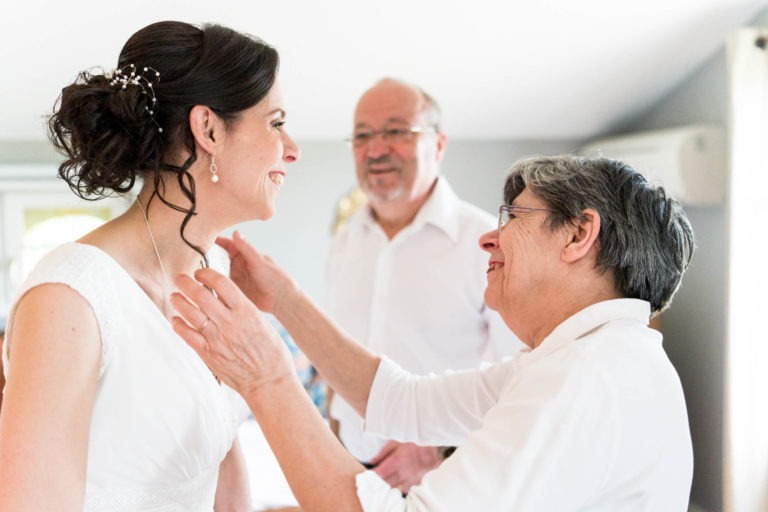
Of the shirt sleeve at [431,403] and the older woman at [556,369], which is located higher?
the older woman at [556,369]

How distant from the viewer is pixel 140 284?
135cm

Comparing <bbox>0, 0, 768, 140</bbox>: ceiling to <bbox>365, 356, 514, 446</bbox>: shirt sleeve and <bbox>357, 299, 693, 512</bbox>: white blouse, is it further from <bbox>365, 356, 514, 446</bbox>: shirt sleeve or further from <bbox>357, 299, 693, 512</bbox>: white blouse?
<bbox>357, 299, 693, 512</bbox>: white blouse

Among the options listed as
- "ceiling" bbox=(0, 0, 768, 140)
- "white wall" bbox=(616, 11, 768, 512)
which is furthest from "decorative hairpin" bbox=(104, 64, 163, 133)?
"white wall" bbox=(616, 11, 768, 512)

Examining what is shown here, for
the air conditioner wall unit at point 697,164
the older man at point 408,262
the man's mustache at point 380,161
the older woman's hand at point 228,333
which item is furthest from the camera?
the air conditioner wall unit at point 697,164

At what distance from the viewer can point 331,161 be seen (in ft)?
14.4

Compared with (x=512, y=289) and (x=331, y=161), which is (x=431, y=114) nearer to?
(x=512, y=289)

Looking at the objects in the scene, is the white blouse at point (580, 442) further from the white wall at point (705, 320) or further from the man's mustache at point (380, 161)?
the white wall at point (705, 320)

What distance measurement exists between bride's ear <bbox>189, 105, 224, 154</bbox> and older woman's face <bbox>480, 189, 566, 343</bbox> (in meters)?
0.54

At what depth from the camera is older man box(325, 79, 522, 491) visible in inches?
95.9

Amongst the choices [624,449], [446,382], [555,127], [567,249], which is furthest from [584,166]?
[555,127]

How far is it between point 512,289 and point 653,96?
3353 mm

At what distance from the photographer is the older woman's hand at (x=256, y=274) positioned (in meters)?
1.75

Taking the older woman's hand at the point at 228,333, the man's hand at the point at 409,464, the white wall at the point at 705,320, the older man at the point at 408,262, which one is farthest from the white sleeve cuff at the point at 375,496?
the white wall at the point at 705,320

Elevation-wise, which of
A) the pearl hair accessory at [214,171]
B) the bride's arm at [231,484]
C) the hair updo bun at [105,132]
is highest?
the hair updo bun at [105,132]
